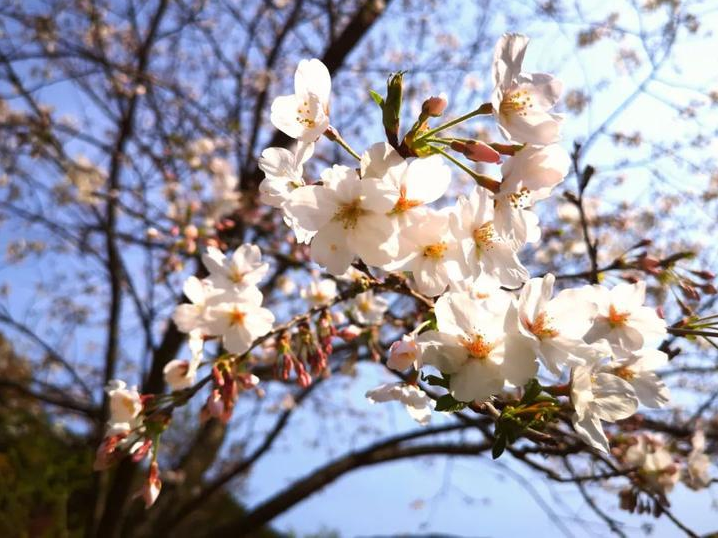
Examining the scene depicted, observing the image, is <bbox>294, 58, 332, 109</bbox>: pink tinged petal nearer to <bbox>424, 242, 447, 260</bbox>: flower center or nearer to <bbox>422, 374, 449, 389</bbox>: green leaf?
<bbox>424, 242, 447, 260</bbox>: flower center

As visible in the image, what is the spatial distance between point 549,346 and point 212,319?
0.69 meters

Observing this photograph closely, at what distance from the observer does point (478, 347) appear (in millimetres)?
805

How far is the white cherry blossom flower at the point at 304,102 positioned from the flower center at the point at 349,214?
19 cm

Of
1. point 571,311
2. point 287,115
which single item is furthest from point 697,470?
point 287,115

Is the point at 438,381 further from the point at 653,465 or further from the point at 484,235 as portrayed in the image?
the point at 653,465

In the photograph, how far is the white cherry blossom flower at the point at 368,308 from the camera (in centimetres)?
163

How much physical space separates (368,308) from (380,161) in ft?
3.02

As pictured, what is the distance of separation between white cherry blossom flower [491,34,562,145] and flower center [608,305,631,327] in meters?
0.40

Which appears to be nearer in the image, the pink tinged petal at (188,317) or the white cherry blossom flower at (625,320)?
the white cherry blossom flower at (625,320)

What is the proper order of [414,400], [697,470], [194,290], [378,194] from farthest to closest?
[697,470] < [194,290] < [414,400] < [378,194]

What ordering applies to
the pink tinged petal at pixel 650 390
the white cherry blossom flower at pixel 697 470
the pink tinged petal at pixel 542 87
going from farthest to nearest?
the white cherry blossom flower at pixel 697 470 → the pink tinged petal at pixel 650 390 → the pink tinged petal at pixel 542 87

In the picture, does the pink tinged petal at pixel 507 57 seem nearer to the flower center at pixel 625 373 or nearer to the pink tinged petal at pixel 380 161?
the pink tinged petal at pixel 380 161

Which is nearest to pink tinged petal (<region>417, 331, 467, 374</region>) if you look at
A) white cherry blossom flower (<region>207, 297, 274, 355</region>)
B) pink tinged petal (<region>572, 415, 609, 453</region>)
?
pink tinged petal (<region>572, 415, 609, 453</region>)

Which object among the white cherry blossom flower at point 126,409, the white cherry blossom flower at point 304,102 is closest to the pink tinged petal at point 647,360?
the white cherry blossom flower at point 304,102
